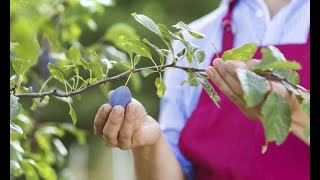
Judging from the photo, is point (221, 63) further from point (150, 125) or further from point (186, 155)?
point (186, 155)

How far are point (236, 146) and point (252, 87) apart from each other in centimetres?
70

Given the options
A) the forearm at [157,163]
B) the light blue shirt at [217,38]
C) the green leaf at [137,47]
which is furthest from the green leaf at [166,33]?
the light blue shirt at [217,38]

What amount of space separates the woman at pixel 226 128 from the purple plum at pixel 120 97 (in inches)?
6.0

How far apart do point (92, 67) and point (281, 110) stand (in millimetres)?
312

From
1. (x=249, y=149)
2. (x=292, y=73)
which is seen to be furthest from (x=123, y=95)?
(x=249, y=149)

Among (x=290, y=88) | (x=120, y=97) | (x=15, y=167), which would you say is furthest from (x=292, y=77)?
(x=15, y=167)

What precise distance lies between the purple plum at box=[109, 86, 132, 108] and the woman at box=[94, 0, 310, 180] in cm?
15

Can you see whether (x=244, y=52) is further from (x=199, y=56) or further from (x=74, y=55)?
(x=74, y=55)

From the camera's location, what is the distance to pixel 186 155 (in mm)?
1533

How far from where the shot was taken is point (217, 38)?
5.31 feet

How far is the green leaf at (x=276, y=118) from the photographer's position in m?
0.79

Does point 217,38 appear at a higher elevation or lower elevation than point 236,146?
higher

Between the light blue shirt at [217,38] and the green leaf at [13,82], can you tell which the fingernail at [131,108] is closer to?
the green leaf at [13,82]

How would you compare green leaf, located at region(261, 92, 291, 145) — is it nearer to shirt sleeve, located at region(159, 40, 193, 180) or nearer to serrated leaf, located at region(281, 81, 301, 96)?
serrated leaf, located at region(281, 81, 301, 96)
